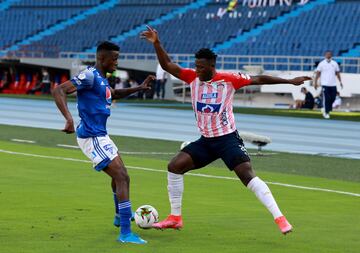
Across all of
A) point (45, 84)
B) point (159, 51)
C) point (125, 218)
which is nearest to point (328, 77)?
point (45, 84)

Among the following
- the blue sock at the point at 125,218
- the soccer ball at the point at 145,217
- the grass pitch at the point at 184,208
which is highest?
the blue sock at the point at 125,218

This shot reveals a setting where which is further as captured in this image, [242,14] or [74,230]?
[242,14]

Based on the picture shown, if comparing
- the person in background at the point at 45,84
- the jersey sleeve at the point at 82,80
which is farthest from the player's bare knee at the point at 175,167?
the person in background at the point at 45,84

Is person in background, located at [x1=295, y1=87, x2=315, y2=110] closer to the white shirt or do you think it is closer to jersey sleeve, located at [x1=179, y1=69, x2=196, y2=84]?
the white shirt

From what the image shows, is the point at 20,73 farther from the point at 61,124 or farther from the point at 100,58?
the point at 100,58

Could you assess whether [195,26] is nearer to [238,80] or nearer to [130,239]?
[238,80]

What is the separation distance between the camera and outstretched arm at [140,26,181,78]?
10.4m

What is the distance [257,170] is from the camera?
58.1ft

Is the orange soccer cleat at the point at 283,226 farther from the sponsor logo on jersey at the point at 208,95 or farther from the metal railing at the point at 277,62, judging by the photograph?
the metal railing at the point at 277,62

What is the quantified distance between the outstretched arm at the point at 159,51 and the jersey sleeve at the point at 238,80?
0.54 meters

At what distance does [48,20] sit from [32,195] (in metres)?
49.5

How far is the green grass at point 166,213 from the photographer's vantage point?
382 inches

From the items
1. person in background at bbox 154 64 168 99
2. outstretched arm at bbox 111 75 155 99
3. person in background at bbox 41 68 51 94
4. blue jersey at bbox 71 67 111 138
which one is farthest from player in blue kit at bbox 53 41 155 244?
person in background at bbox 41 68 51 94

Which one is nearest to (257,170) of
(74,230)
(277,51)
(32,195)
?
(32,195)
